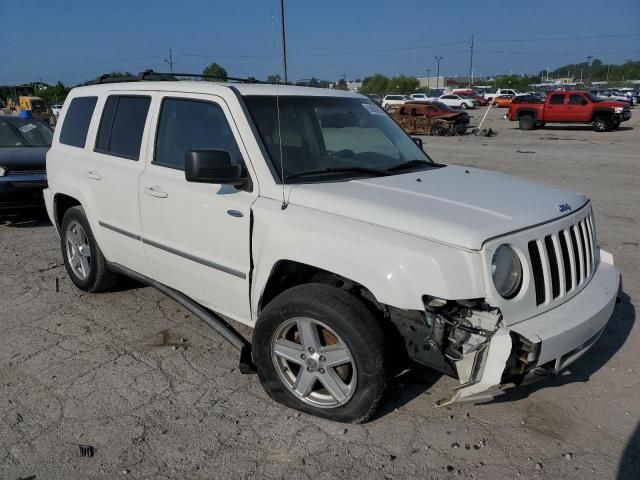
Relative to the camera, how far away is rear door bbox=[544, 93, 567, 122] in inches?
1106

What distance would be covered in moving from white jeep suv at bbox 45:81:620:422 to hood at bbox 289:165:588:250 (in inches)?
0.5

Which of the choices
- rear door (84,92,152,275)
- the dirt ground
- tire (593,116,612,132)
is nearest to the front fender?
the dirt ground

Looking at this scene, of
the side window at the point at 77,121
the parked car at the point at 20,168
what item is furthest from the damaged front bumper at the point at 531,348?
the parked car at the point at 20,168

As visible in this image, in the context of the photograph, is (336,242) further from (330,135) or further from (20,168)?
(20,168)

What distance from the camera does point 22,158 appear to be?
323 inches

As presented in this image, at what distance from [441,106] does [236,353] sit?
28493 mm

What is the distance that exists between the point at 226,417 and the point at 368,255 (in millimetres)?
1347

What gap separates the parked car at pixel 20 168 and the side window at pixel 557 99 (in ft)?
84.8

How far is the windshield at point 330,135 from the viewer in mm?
3566

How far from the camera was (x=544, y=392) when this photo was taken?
138 inches

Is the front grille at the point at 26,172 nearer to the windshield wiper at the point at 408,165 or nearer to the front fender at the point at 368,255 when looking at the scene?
the front fender at the point at 368,255

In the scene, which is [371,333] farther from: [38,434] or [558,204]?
[38,434]

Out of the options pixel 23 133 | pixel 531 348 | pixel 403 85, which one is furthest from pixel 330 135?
pixel 403 85

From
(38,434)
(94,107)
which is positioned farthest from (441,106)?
(38,434)
